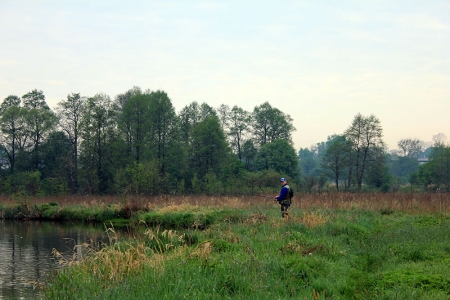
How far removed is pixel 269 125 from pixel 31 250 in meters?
57.3

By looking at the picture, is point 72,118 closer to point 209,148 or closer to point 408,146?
point 209,148

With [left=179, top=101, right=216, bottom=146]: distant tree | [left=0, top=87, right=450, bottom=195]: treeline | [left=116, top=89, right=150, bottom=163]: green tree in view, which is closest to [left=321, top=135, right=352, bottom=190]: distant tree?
[left=0, top=87, right=450, bottom=195]: treeline

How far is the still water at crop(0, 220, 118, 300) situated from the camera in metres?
10.5

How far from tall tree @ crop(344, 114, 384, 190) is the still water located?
4073 centimetres

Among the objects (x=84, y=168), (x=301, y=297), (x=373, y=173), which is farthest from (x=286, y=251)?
(x=373, y=173)

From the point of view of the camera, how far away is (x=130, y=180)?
140 ft

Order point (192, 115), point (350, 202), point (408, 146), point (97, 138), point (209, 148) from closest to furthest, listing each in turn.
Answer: point (350, 202)
point (97, 138)
point (209, 148)
point (192, 115)
point (408, 146)

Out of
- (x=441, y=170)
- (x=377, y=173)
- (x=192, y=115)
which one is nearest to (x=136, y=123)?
(x=192, y=115)

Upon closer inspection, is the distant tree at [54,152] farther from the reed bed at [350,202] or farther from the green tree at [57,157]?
A: the reed bed at [350,202]

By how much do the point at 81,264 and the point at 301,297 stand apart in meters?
5.07

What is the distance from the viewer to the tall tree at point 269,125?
70.8m

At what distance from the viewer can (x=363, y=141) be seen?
57.8 m

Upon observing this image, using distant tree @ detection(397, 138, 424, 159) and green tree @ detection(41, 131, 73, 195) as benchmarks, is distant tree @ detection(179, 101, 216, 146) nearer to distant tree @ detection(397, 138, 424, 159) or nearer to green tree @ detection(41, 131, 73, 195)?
green tree @ detection(41, 131, 73, 195)

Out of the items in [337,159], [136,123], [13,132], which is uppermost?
[136,123]
